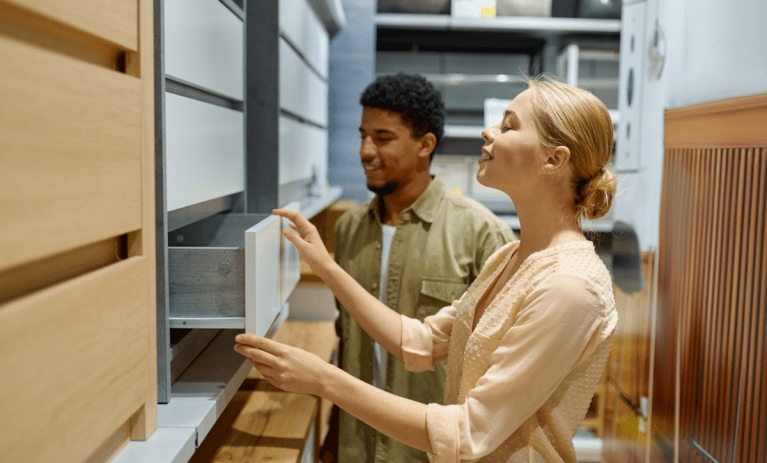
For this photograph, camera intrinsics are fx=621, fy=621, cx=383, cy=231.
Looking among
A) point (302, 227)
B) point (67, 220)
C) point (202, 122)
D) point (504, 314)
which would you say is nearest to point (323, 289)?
point (302, 227)

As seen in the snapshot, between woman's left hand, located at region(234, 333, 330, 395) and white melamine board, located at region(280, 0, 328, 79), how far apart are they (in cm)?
113

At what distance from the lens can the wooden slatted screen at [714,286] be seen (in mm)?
1240

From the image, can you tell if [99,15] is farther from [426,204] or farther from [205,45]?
[426,204]

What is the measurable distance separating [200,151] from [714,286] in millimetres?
1177

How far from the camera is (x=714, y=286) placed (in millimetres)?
1411

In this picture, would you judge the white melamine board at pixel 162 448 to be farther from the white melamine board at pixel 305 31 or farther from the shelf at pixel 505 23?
the shelf at pixel 505 23

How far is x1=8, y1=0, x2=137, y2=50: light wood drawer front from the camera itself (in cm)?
61

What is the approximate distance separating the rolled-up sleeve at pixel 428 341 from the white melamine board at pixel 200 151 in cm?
57

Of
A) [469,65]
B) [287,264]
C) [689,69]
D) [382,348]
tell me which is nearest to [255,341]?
[287,264]

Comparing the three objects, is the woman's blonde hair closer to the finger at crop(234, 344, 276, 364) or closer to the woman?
the woman

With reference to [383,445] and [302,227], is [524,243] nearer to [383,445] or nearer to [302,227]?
[302,227]

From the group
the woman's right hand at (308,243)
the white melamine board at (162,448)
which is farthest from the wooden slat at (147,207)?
the woman's right hand at (308,243)

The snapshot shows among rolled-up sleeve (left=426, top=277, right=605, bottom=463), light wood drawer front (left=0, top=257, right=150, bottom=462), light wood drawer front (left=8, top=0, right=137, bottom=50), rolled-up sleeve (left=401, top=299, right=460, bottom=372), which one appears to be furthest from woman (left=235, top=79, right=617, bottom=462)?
light wood drawer front (left=8, top=0, right=137, bottom=50)

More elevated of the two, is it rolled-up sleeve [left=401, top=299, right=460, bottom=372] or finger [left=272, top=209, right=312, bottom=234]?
finger [left=272, top=209, right=312, bottom=234]
